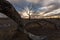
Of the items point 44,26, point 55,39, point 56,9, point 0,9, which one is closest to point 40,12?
point 56,9

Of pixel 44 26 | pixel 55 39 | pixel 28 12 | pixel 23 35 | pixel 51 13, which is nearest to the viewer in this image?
pixel 23 35

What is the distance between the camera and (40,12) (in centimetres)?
427

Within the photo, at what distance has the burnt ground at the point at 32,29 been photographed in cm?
138

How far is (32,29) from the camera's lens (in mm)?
2955

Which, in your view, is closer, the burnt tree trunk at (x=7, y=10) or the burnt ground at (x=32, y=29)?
the burnt tree trunk at (x=7, y=10)

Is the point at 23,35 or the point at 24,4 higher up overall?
the point at 24,4

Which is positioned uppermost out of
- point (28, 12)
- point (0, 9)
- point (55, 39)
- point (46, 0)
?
point (46, 0)

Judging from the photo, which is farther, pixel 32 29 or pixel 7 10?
pixel 32 29

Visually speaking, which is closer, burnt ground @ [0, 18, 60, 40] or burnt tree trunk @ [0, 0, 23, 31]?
burnt tree trunk @ [0, 0, 23, 31]

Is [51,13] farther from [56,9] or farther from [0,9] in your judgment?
[0,9]

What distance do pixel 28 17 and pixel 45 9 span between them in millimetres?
546

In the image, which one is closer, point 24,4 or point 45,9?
point 24,4

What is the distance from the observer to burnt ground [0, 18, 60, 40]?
4.52 feet

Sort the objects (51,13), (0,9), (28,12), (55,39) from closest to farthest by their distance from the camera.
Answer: (0,9) < (55,39) < (28,12) < (51,13)
